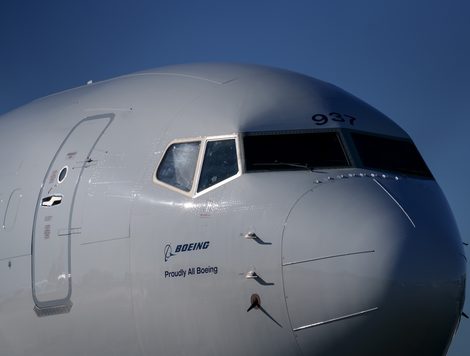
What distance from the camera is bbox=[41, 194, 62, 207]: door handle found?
34.5ft

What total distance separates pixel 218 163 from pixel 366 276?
7.27ft

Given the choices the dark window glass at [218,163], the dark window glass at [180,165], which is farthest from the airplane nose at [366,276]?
the dark window glass at [180,165]

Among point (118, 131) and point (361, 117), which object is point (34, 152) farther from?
point (361, 117)

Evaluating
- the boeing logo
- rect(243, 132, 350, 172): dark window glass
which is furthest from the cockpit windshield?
the boeing logo

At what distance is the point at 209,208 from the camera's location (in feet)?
30.3

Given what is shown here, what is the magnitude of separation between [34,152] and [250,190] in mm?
3650

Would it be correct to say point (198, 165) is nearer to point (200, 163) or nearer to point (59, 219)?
point (200, 163)

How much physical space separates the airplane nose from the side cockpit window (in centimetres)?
108

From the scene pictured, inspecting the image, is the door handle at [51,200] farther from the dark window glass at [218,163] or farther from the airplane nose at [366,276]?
the airplane nose at [366,276]

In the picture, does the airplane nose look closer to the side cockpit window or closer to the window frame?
the window frame

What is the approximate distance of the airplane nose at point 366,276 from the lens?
8344 millimetres

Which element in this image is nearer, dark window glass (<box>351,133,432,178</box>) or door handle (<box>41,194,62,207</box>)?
dark window glass (<box>351,133,432,178</box>)

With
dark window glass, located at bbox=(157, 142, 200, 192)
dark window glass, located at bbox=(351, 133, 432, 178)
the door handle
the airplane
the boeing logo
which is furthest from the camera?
the door handle

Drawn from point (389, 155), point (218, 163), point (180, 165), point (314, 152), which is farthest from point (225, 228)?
point (389, 155)
